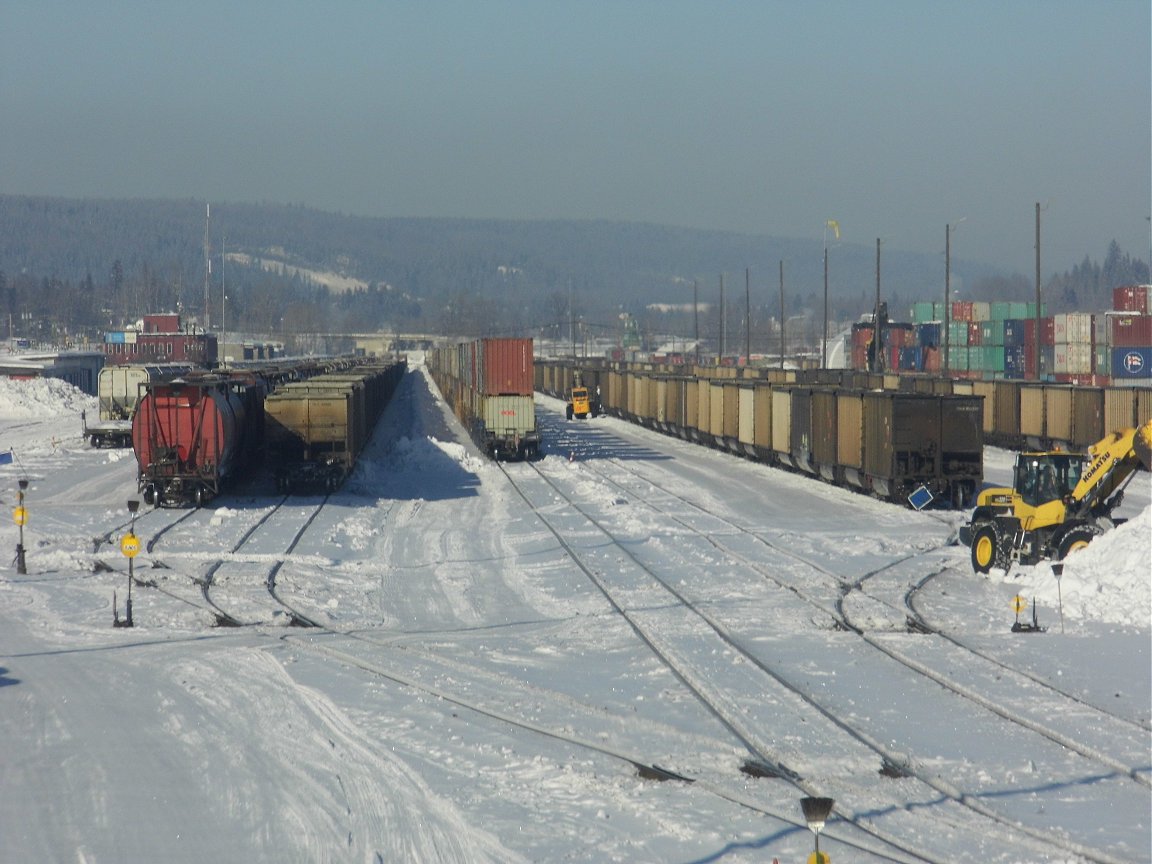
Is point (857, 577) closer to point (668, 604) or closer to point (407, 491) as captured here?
point (668, 604)

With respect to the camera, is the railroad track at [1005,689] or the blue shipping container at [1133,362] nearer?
the railroad track at [1005,689]

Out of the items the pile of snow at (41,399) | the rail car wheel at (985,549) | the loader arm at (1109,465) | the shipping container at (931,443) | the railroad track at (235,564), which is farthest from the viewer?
the pile of snow at (41,399)

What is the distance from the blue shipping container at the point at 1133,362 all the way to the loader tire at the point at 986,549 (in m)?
64.3

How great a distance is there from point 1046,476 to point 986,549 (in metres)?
1.73

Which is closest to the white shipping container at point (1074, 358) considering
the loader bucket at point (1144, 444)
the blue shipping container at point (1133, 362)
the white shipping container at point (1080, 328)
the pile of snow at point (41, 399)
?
the white shipping container at point (1080, 328)

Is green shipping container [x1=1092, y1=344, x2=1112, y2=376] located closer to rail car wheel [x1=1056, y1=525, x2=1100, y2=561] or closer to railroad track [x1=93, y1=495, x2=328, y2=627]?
railroad track [x1=93, y1=495, x2=328, y2=627]

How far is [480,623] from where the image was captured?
2027 centimetres

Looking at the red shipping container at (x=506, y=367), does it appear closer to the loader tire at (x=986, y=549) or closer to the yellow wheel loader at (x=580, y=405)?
the loader tire at (x=986, y=549)

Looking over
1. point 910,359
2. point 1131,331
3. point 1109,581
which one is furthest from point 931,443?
point 910,359

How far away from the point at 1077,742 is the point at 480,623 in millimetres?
9464

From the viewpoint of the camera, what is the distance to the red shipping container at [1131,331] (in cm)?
8162

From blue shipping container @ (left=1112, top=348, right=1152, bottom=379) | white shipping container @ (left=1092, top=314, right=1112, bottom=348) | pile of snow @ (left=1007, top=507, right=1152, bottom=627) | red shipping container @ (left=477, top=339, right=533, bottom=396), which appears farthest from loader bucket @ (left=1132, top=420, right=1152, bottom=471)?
white shipping container @ (left=1092, top=314, right=1112, bottom=348)

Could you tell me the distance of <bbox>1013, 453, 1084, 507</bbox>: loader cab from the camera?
23641mm

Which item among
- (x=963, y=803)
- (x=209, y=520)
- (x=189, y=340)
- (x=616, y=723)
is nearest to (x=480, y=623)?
(x=616, y=723)
